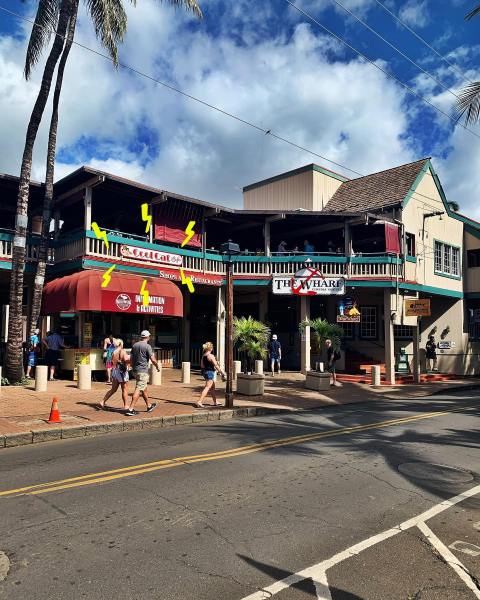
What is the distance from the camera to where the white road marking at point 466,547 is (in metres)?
4.34

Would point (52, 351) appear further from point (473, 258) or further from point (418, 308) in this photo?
point (473, 258)

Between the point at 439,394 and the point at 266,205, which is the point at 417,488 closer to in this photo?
the point at 439,394

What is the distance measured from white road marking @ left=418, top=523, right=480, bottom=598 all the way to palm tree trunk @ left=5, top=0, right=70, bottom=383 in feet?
43.5

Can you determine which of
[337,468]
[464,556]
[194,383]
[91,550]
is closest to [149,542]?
[91,550]

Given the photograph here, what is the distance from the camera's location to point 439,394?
18484 millimetres

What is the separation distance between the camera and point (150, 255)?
62.5 ft

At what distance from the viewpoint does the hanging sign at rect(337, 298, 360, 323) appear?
22.1 metres

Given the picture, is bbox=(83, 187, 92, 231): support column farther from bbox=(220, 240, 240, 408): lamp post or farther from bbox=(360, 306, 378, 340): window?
bbox=(360, 306, 378, 340): window

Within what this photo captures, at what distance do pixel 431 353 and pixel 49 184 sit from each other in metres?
19.6

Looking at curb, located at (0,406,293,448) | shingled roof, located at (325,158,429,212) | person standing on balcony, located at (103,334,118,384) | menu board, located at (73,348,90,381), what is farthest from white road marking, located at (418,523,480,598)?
shingled roof, located at (325,158,429,212)

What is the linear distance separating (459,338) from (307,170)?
12092mm

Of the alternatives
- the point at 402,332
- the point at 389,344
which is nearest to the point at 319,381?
the point at 389,344

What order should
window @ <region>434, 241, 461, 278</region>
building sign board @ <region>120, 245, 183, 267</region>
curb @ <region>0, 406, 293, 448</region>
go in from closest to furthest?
curb @ <region>0, 406, 293, 448</region> < building sign board @ <region>120, 245, 183, 267</region> < window @ <region>434, 241, 461, 278</region>

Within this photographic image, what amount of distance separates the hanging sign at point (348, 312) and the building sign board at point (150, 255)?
740 centimetres
